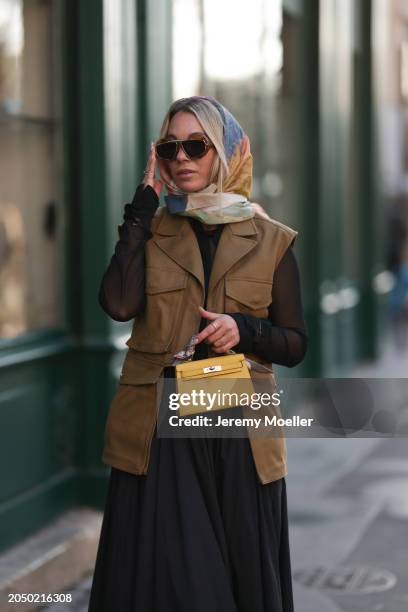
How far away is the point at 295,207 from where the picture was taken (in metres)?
9.90

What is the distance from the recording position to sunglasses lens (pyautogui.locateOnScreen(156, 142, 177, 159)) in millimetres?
3191

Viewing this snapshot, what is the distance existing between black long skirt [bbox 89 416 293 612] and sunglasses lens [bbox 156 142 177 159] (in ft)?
2.88

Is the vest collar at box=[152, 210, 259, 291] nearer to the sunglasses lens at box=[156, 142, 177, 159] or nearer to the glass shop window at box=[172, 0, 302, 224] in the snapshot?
the sunglasses lens at box=[156, 142, 177, 159]

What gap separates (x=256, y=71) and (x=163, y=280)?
5.80 meters

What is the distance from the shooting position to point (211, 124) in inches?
125

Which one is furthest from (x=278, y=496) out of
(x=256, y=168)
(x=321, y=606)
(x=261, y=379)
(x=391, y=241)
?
(x=391, y=241)

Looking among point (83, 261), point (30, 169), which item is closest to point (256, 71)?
point (30, 169)

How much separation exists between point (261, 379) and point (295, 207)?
675 centimetres

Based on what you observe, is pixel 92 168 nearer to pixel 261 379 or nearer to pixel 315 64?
pixel 261 379

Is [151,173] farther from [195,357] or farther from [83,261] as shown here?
[83,261]

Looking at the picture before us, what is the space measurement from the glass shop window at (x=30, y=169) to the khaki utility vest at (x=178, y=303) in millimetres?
2227

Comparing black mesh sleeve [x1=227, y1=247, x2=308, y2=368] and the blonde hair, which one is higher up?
the blonde hair

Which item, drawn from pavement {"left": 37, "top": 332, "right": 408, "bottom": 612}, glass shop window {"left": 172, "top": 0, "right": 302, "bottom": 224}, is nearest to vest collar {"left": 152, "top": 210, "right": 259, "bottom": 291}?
pavement {"left": 37, "top": 332, "right": 408, "bottom": 612}

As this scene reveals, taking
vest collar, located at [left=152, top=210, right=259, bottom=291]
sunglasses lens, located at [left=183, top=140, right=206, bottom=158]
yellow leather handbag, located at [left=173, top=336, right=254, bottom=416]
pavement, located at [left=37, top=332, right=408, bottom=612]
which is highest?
sunglasses lens, located at [left=183, top=140, right=206, bottom=158]
